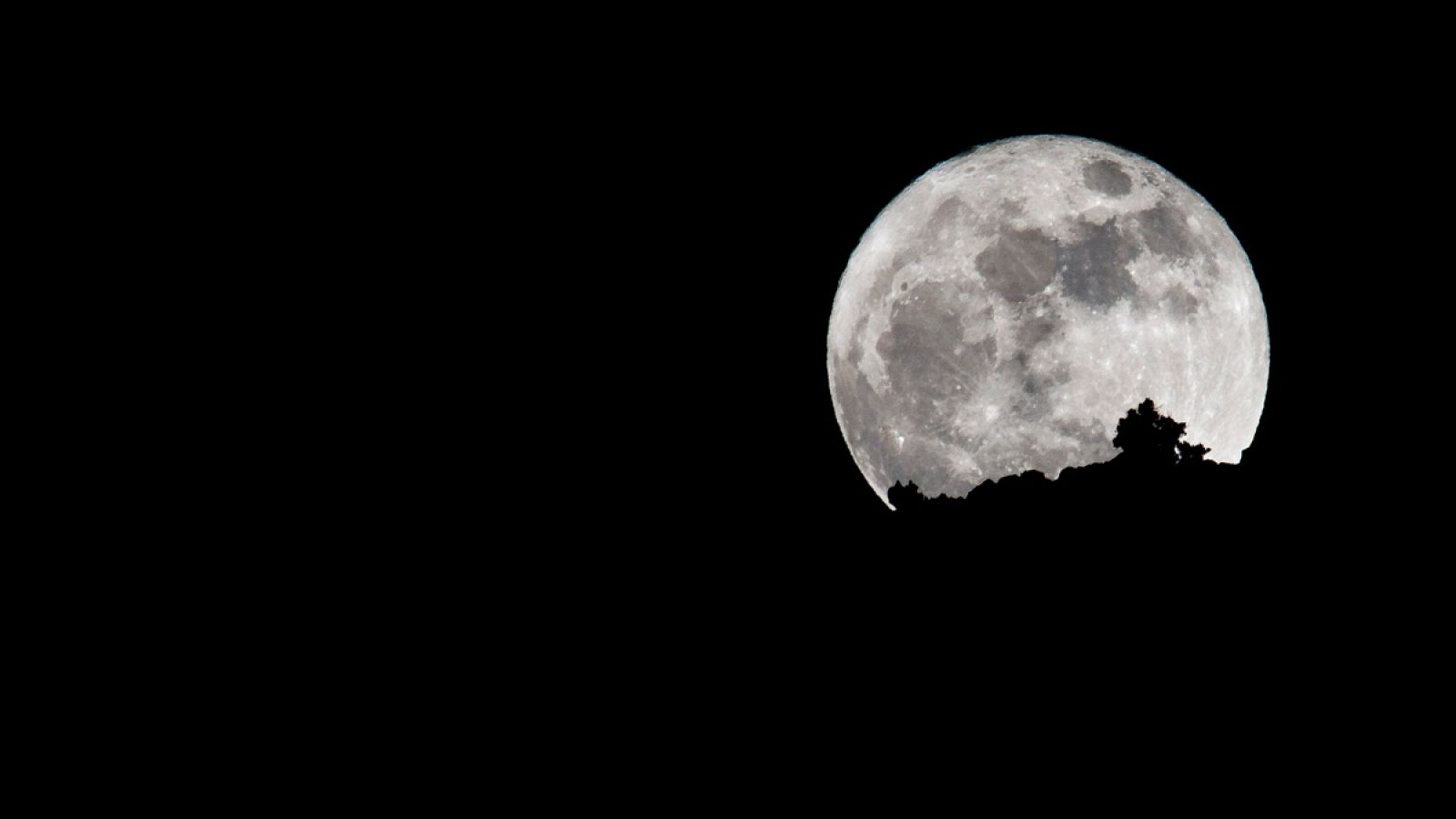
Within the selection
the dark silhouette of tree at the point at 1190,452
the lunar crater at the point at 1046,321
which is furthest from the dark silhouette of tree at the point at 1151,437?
the lunar crater at the point at 1046,321

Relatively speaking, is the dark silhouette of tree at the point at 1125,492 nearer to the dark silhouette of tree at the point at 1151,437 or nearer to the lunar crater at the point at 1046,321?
the dark silhouette of tree at the point at 1151,437

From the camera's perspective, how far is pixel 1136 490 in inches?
581

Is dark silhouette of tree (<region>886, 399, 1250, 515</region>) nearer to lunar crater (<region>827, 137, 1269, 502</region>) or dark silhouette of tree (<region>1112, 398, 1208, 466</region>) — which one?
dark silhouette of tree (<region>1112, 398, 1208, 466</region>)

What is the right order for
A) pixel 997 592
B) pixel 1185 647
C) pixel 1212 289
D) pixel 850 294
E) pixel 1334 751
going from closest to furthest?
pixel 1334 751
pixel 1185 647
pixel 997 592
pixel 1212 289
pixel 850 294

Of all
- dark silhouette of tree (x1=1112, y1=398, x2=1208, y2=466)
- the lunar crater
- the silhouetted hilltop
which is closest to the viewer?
the silhouetted hilltop

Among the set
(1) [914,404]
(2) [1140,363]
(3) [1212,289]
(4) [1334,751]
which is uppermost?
(3) [1212,289]

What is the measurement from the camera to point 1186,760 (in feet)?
43.7

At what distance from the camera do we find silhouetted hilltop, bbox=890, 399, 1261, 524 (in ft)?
48.1

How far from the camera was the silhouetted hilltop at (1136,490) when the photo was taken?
14648 millimetres

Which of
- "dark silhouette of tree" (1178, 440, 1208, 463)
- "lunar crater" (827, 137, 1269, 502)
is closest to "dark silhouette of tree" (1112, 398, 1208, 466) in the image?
"dark silhouette of tree" (1178, 440, 1208, 463)

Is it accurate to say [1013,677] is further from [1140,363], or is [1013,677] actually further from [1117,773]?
[1140,363]

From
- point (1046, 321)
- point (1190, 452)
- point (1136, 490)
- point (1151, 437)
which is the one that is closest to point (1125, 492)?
point (1136, 490)

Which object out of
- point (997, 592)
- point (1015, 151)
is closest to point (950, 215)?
point (1015, 151)

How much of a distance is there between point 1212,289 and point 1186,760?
18.3 ft
